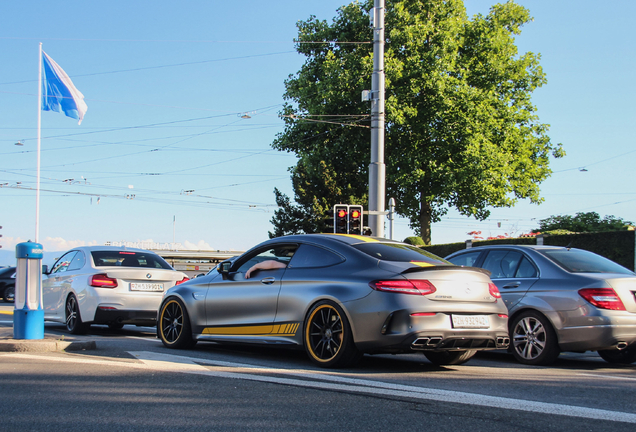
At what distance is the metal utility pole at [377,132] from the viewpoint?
650 inches

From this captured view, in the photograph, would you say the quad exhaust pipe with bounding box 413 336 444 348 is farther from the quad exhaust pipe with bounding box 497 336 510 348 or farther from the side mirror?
the side mirror

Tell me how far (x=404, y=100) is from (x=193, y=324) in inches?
992

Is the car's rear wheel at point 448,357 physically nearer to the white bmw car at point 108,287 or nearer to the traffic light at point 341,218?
the white bmw car at point 108,287

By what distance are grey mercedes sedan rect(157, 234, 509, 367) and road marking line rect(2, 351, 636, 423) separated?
1.82 feet

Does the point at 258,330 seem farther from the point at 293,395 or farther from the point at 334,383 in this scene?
the point at 293,395

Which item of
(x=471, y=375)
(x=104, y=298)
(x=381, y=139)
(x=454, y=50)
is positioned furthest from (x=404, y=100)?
(x=471, y=375)

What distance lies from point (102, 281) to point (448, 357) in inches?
234

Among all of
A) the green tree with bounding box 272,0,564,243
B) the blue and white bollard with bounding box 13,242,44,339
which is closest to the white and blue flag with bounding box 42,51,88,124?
the green tree with bounding box 272,0,564,243

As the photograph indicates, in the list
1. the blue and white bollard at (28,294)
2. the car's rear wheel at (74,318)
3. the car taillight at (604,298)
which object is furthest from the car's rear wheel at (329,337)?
the car's rear wheel at (74,318)

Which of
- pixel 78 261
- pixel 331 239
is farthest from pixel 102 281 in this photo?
pixel 331 239

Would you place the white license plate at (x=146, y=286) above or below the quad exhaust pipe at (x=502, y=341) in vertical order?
above

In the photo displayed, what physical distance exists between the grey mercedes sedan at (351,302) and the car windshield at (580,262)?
1.66m

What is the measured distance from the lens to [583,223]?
31.8 m

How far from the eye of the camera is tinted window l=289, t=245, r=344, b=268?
24.0ft
